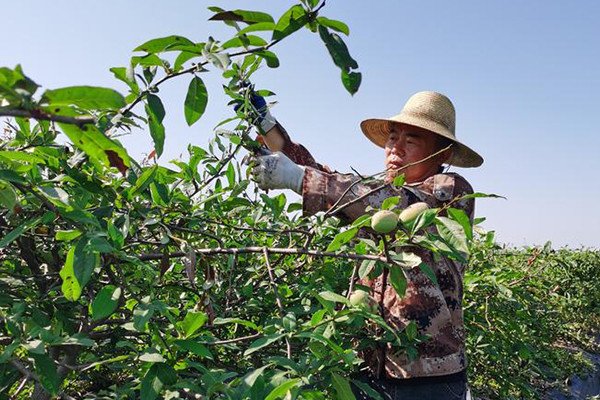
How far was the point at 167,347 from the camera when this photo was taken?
97 centimetres

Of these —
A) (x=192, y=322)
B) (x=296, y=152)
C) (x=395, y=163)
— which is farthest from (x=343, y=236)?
(x=296, y=152)

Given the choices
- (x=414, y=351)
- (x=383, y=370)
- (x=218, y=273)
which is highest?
(x=218, y=273)

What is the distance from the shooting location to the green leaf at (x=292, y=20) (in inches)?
33.3

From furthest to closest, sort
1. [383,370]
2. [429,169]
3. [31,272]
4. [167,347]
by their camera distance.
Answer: [429,169] → [383,370] → [31,272] → [167,347]

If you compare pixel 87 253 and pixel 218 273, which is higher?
pixel 87 253

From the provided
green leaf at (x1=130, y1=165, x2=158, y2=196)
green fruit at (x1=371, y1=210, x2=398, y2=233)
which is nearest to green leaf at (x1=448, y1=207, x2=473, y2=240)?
green fruit at (x1=371, y1=210, x2=398, y2=233)

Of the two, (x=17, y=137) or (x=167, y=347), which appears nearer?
(x=167, y=347)

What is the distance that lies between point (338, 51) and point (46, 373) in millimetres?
694

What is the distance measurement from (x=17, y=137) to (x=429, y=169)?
141 cm

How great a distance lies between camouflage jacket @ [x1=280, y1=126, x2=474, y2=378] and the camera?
167 cm

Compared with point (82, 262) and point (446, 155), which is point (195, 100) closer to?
point (82, 262)

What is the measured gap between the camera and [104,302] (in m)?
0.95

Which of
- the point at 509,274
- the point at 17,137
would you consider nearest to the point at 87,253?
the point at 17,137

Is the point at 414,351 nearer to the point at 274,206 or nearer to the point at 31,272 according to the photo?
the point at 274,206
